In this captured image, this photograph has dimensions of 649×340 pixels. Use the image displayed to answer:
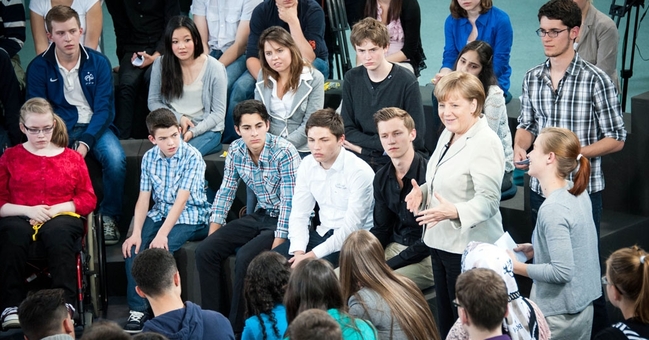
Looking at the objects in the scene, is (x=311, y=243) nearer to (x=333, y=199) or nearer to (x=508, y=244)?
(x=333, y=199)

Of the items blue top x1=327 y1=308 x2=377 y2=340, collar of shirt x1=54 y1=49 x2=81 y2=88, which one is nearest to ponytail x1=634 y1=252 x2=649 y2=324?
blue top x1=327 y1=308 x2=377 y2=340

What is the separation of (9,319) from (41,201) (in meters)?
0.66

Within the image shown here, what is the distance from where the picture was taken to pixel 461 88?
393 cm

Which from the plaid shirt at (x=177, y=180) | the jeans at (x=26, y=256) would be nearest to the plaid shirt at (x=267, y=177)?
A: the plaid shirt at (x=177, y=180)

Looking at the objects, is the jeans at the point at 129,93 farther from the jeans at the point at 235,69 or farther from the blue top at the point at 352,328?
the blue top at the point at 352,328

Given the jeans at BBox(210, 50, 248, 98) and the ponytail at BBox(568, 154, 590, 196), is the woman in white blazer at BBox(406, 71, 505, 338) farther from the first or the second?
the jeans at BBox(210, 50, 248, 98)

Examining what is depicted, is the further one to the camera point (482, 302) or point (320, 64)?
point (320, 64)

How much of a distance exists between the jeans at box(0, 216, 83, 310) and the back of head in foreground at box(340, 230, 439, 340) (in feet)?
6.13

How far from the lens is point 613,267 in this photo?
10.5ft

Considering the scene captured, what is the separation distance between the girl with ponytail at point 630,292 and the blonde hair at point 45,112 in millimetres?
3128

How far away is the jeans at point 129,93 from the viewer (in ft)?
20.1

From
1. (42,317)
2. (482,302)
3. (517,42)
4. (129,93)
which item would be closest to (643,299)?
(482,302)

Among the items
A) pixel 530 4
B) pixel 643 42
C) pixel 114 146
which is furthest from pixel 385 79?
pixel 530 4

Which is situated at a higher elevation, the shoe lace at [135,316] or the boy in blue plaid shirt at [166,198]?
the boy in blue plaid shirt at [166,198]
